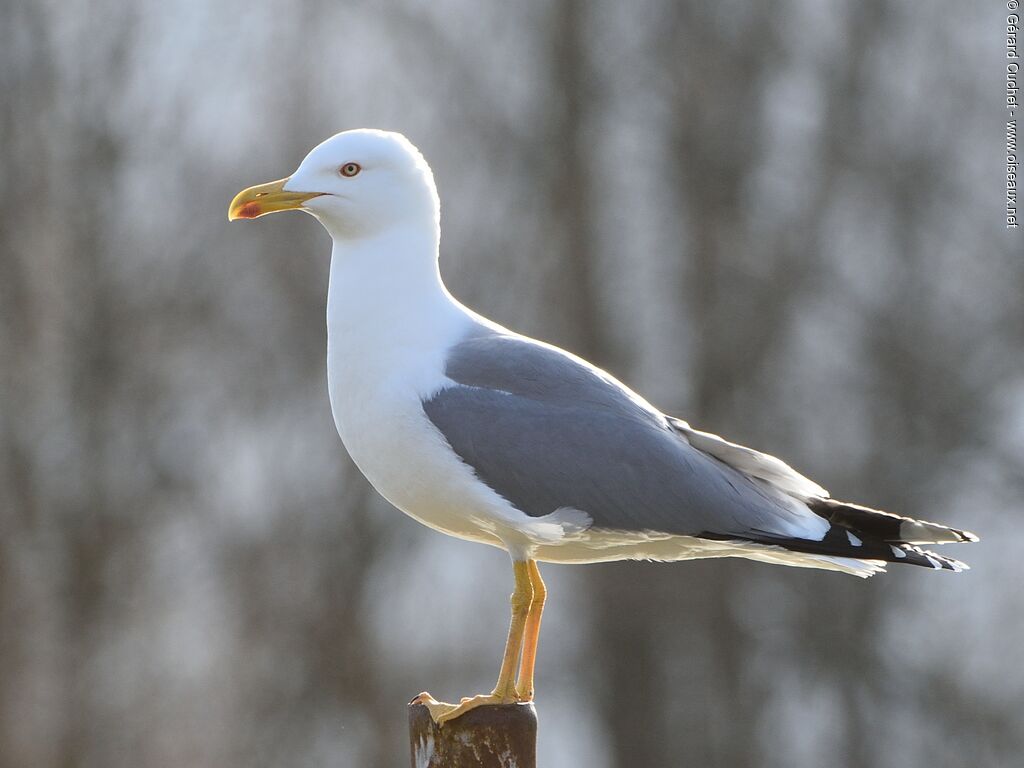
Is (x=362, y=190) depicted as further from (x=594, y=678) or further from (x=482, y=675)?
(x=594, y=678)

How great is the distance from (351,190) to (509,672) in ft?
4.88

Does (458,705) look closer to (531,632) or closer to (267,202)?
(531,632)

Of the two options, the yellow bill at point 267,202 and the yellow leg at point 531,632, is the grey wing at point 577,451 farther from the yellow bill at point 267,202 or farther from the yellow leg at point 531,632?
the yellow bill at point 267,202

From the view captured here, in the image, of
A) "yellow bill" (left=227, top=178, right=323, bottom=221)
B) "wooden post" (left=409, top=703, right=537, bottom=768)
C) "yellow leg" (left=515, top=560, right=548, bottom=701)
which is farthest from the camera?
"yellow bill" (left=227, top=178, right=323, bottom=221)

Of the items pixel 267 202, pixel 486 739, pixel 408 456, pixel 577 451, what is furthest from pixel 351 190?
pixel 486 739

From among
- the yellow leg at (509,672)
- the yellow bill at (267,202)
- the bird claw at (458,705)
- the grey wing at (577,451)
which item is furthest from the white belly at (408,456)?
the yellow bill at (267,202)

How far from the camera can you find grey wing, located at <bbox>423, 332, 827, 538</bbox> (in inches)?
185

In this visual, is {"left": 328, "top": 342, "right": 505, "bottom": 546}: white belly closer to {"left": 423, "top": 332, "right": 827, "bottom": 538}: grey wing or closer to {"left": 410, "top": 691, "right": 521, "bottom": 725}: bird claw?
{"left": 423, "top": 332, "right": 827, "bottom": 538}: grey wing

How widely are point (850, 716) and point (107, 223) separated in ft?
21.8

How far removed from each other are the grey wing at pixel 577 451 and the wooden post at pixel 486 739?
56 centimetres

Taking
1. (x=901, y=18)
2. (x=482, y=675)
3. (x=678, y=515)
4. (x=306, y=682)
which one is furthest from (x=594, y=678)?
(x=678, y=515)

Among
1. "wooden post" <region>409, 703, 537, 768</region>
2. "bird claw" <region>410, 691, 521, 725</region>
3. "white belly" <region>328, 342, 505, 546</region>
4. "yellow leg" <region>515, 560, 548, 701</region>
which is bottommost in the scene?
"wooden post" <region>409, 703, 537, 768</region>

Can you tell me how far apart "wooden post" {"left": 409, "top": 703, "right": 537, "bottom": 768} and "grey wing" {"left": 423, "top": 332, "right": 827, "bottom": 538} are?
560 millimetres

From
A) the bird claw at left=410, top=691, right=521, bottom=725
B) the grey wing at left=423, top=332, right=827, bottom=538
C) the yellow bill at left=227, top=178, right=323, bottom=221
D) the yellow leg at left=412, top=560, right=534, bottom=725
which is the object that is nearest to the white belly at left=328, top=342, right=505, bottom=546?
the grey wing at left=423, top=332, right=827, bottom=538
